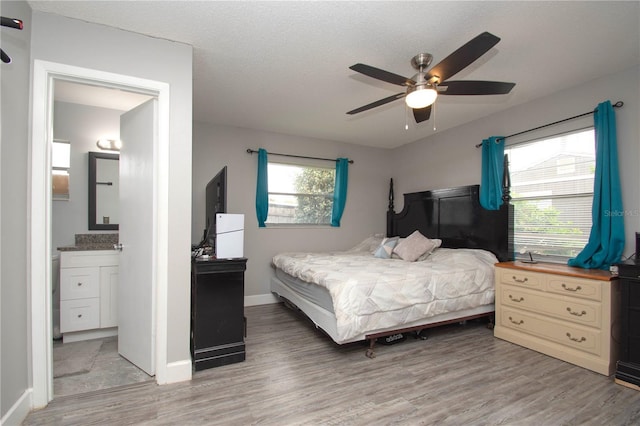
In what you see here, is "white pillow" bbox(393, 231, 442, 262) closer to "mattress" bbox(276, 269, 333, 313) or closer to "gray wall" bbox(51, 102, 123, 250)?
"mattress" bbox(276, 269, 333, 313)

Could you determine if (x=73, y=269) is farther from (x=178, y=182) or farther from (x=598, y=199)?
(x=598, y=199)

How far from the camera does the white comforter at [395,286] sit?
2451 mm

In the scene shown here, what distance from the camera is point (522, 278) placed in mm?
2859

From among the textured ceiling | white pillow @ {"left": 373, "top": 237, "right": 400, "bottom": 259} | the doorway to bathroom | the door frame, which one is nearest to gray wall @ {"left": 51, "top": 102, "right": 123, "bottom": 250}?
the doorway to bathroom

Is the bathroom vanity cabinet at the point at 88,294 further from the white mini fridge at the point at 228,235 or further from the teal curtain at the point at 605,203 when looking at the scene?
the teal curtain at the point at 605,203

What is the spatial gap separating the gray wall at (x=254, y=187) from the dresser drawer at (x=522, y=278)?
2491 mm

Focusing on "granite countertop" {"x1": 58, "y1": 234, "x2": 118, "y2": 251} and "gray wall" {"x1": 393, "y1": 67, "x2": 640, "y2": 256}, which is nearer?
"gray wall" {"x1": 393, "y1": 67, "x2": 640, "y2": 256}

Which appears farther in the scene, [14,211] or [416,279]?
[416,279]

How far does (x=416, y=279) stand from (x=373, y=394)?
115 cm

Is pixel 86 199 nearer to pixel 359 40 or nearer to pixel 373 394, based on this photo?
pixel 359 40

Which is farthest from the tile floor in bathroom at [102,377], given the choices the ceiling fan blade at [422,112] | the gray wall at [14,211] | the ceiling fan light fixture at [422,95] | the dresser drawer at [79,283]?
the ceiling fan blade at [422,112]

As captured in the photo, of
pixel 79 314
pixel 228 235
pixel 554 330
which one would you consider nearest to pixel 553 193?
pixel 554 330

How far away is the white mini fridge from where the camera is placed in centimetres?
240

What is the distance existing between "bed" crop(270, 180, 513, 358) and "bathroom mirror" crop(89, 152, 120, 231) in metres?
2.15
